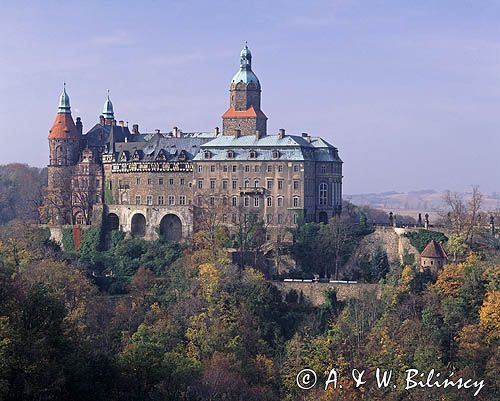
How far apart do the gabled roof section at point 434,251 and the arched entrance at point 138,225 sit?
22847 mm

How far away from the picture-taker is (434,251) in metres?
68.2

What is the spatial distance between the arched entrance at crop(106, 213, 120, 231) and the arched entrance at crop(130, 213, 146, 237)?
4.47ft

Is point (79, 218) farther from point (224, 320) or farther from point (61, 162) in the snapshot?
point (224, 320)

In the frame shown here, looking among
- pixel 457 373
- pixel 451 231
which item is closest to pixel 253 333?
pixel 457 373

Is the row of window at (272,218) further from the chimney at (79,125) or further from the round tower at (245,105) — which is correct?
the chimney at (79,125)

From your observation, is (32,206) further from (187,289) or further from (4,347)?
(4,347)

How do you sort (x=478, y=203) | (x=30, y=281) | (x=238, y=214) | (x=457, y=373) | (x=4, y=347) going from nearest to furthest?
(x=4, y=347)
(x=457, y=373)
(x=30, y=281)
(x=478, y=203)
(x=238, y=214)

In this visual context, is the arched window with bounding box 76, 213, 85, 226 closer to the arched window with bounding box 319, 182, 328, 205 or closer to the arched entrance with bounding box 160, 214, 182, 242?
the arched entrance with bounding box 160, 214, 182, 242

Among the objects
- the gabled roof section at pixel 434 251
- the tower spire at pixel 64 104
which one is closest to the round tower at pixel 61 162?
the tower spire at pixel 64 104

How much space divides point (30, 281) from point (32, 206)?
37.0 metres

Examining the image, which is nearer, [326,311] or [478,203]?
[326,311]

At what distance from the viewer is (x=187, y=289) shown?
225ft

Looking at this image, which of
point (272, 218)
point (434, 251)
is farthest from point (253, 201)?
point (434, 251)

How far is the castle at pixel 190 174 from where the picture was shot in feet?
256
